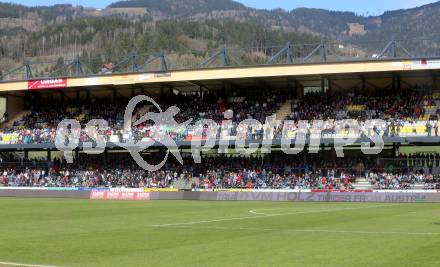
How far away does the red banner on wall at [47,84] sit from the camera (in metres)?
68.5

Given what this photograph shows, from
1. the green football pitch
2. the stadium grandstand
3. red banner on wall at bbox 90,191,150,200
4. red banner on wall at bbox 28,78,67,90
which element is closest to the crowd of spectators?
the stadium grandstand

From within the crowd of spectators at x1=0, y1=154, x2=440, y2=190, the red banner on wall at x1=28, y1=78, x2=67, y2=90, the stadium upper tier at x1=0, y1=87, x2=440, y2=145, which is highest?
the red banner on wall at x1=28, y1=78, x2=67, y2=90

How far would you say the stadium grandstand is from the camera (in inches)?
2133

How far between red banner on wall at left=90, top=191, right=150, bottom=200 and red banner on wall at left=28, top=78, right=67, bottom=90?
1678 cm

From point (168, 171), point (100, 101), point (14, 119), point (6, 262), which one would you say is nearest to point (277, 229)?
point (6, 262)

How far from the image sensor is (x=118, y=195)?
55.2m

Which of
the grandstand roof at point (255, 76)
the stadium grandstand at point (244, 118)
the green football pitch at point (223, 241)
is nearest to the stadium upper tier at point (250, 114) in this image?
the stadium grandstand at point (244, 118)

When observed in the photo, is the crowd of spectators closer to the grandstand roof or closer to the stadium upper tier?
the stadium upper tier

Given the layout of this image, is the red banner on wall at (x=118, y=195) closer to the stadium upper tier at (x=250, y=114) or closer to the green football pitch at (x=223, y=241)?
the stadium upper tier at (x=250, y=114)

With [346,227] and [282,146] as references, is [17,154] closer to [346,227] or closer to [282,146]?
[282,146]

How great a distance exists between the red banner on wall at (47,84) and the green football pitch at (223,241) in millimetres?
42851

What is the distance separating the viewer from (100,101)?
7312 cm

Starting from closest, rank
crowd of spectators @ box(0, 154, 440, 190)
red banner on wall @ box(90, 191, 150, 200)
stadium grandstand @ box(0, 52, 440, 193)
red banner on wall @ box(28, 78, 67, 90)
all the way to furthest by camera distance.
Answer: crowd of spectators @ box(0, 154, 440, 190)
red banner on wall @ box(90, 191, 150, 200)
stadium grandstand @ box(0, 52, 440, 193)
red banner on wall @ box(28, 78, 67, 90)

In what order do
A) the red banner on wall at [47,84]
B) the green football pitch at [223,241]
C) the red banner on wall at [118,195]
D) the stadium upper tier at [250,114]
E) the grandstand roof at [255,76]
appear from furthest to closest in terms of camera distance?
the red banner on wall at [47,84] < the grandstand roof at [255,76] < the stadium upper tier at [250,114] < the red banner on wall at [118,195] < the green football pitch at [223,241]
